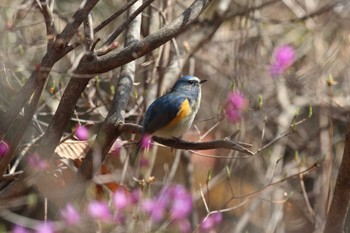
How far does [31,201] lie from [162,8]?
1.94 metres

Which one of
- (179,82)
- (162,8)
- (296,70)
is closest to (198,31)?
(296,70)

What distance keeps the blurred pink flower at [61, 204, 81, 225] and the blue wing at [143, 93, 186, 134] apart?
2.06 feet

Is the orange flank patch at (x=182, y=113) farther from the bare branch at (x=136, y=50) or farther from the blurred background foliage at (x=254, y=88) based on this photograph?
the bare branch at (x=136, y=50)

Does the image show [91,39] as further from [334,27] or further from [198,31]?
[334,27]

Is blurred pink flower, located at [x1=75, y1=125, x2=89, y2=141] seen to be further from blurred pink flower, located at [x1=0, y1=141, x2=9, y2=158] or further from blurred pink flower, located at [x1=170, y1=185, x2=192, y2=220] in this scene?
blurred pink flower, located at [x1=170, y1=185, x2=192, y2=220]

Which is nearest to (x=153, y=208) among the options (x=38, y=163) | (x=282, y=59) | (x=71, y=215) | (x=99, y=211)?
(x=99, y=211)

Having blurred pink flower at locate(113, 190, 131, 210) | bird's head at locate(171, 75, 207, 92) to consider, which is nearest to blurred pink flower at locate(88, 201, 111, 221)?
blurred pink flower at locate(113, 190, 131, 210)

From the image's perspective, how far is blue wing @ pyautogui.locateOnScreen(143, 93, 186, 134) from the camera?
369cm

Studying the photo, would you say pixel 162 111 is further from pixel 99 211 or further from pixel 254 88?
pixel 254 88

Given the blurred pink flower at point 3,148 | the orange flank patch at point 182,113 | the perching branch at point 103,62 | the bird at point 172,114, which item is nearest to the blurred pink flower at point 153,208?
the bird at point 172,114

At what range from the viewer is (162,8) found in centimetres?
474

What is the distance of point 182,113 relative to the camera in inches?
153

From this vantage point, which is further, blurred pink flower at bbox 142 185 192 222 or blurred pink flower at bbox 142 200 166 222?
blurred pink flower at bbox 142 185 192 222

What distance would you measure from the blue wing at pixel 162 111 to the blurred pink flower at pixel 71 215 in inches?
24.7
